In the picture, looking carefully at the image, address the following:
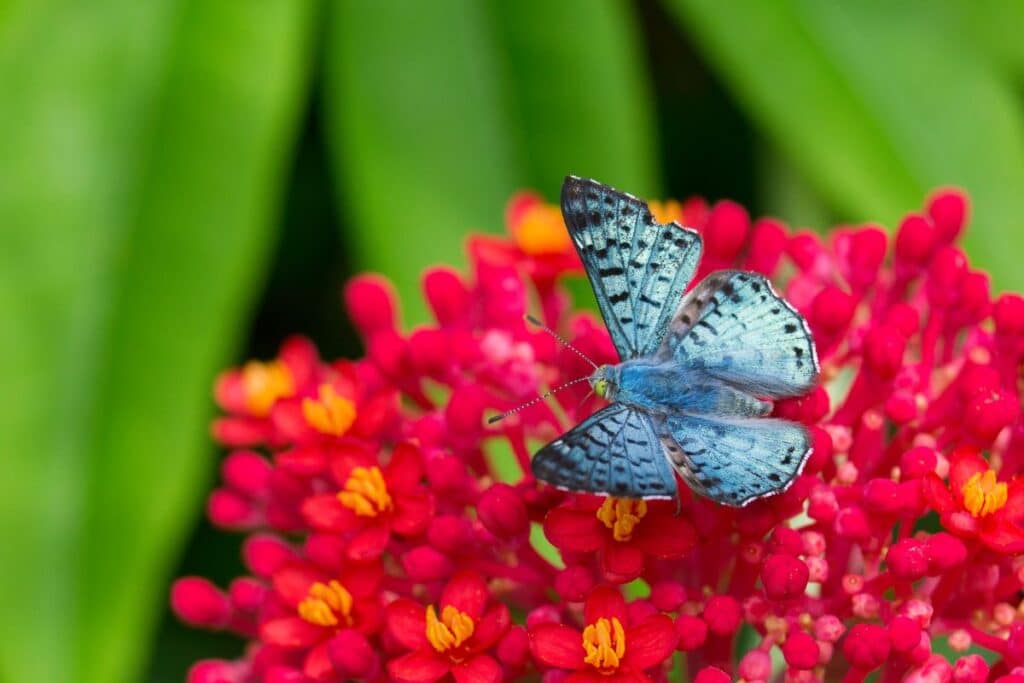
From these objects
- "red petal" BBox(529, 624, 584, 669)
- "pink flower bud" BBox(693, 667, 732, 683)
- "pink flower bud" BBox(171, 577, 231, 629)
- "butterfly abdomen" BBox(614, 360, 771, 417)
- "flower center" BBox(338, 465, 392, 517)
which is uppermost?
"butterfly abdomen" BBox(614, 360, 771, 417)

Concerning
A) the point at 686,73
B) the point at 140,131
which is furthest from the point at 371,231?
the point at 686,73

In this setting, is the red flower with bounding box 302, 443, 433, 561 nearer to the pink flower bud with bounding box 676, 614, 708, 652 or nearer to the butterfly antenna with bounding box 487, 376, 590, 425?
the butterfly antenna with bounding box 487, 376, 590, 425

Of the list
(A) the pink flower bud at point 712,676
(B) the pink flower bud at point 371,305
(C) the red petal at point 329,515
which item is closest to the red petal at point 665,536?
(A) the pink flower bud at point 712,676

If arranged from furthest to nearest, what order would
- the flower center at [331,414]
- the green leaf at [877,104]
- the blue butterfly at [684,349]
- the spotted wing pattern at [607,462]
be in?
1. the green leaf at [877,104]
2. the flower center at [331,414]
3. the blue butterfly at [684,349]
4. the spotted wing pattern at [607,462]

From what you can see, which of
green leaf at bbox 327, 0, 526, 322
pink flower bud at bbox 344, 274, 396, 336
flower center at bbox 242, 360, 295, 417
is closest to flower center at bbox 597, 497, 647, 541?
pink flower bud at bbox 344, 274, 396, 336

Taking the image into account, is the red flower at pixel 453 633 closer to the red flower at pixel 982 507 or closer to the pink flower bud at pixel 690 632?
the pink flower bud at pixel 690 632
